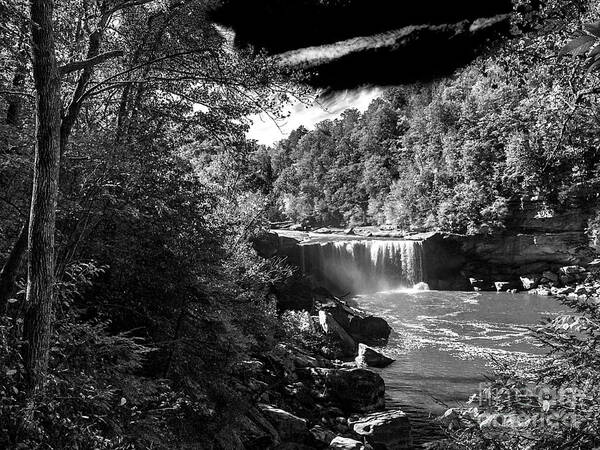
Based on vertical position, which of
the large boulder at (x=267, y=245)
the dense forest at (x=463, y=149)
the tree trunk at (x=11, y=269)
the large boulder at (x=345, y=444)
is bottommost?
the large boulder at (x=345, y=444)

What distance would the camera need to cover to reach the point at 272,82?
212 inches

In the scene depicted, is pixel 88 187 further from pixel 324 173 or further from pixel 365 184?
pixel 324 173

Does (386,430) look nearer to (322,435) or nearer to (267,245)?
(322,435)

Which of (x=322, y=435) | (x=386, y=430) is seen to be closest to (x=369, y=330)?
(x=386, y=430)

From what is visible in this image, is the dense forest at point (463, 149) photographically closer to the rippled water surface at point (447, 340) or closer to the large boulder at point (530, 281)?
the rippled water surface at point (447, 340)

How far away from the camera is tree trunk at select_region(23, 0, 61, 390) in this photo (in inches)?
143

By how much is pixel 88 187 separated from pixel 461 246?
96.3 ft

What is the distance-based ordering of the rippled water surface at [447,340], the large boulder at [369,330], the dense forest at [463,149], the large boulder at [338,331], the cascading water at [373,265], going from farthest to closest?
the cascading water at [373,265] < the large boulder at [369,330] < the large boulder at [338,331] < the rippled water surface at [447,340] < the dense forest at [463,149]

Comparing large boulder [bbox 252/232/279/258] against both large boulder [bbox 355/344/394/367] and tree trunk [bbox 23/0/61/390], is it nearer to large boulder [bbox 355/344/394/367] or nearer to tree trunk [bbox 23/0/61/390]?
large boulder [bbox 355/344/394/367]

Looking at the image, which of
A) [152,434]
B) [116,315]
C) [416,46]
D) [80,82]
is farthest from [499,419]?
[416,46]

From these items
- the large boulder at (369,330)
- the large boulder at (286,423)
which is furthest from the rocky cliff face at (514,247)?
the large boulder at (286,423)

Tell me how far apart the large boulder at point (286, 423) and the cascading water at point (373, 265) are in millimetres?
20322

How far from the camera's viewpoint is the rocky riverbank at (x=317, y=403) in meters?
8.41

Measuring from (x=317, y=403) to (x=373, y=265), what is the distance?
791 inches
